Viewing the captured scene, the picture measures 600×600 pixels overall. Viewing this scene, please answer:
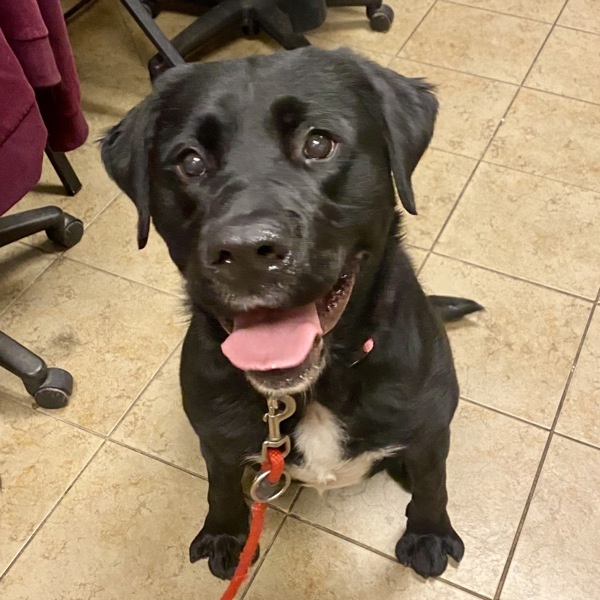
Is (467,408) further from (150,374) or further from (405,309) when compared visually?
(150,374)

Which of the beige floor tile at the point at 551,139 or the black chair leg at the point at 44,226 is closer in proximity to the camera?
the black chair leg at the point at 44,226

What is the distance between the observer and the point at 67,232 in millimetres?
1917

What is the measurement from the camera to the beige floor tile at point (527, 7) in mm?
2477

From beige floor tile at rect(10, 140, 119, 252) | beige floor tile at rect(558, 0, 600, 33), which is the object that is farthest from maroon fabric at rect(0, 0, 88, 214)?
beige floor tile at rect(558, 0, 600, 33)

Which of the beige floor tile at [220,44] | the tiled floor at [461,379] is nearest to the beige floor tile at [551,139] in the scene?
the tiled floor at [461,379]

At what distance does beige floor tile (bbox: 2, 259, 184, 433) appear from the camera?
1665mm

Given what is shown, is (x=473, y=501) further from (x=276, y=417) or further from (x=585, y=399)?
(x=276, y=417)

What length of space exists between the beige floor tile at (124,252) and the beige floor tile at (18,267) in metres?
0.08

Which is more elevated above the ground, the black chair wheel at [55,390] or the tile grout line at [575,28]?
the black chair wheel at [55,390]

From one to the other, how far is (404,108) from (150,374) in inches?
36.7

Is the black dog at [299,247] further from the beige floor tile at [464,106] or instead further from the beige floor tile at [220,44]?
the beige floor tile at [220,44]

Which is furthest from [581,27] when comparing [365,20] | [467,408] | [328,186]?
[328,186]

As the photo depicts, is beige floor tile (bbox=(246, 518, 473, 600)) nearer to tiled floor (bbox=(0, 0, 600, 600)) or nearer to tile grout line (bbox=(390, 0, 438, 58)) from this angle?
tiled floor (bbox=(0, 0, 600, 600))

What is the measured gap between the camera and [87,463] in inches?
61.6
